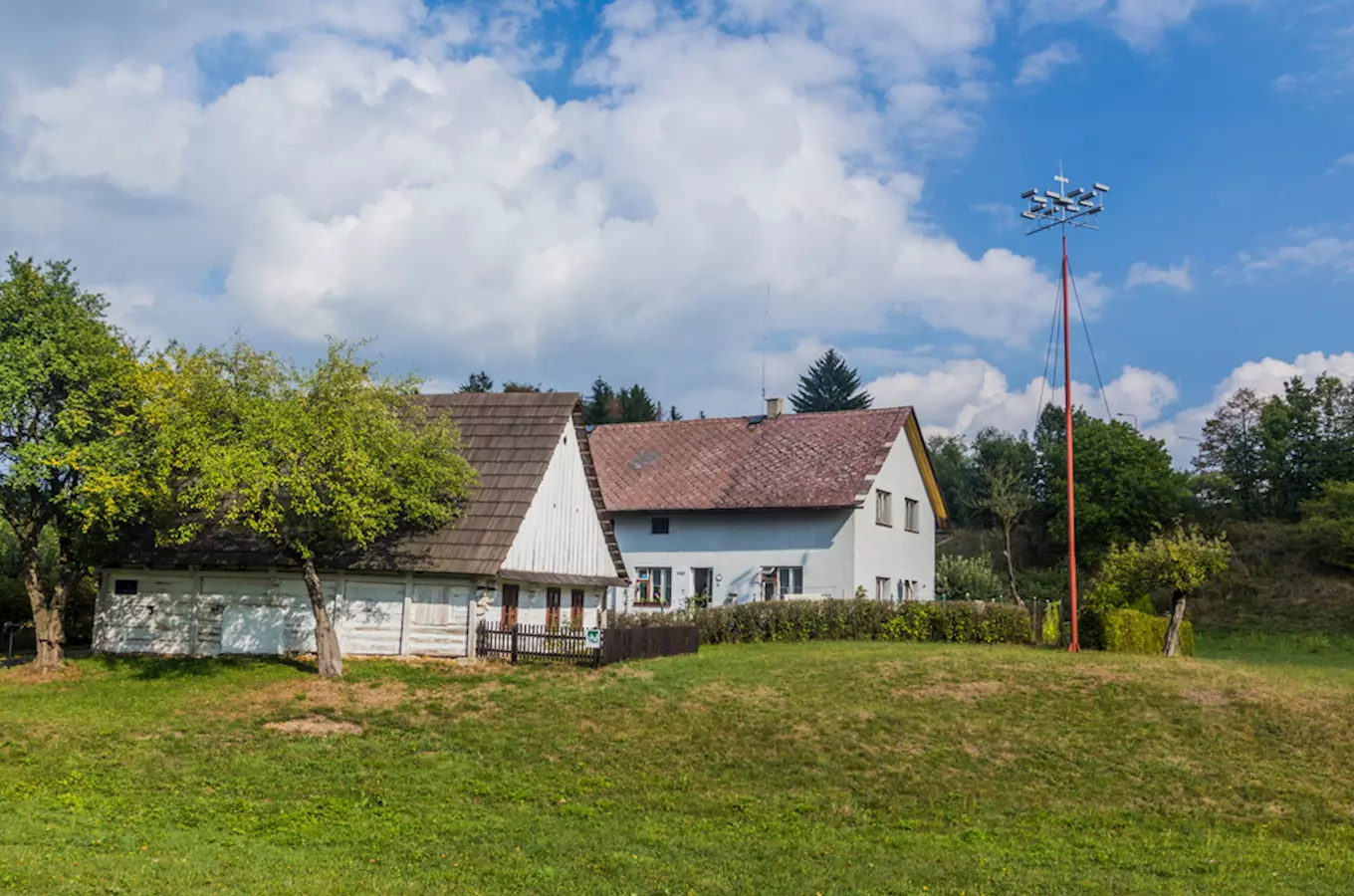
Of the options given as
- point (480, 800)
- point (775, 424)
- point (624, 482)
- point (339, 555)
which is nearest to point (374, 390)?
point (339, 555)

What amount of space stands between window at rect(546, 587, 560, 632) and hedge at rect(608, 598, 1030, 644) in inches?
102

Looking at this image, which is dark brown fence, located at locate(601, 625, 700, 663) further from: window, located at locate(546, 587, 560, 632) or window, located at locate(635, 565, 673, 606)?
window, located at locate(635, 565, 673, 606)

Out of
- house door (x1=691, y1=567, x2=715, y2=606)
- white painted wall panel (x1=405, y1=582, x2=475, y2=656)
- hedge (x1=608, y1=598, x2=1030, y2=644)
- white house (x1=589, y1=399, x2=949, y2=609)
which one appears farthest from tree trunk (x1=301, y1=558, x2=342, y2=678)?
house door (x1=691, y1=567, x2=715, y2=606)

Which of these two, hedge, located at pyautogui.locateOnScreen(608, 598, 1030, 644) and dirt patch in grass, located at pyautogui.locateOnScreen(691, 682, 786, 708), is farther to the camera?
hedge, located at pyautogui.locateOnScreen(608, 598, 1030, 644)

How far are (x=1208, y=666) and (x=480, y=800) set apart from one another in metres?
18.1

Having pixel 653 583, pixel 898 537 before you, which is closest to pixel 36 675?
pixel 653 583

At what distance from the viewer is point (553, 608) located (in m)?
31.3

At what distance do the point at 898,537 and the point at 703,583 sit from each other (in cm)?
788

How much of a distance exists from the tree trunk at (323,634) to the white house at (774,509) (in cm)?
1419

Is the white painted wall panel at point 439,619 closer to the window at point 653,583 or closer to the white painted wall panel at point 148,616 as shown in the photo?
the white painted wall panel at point 148,616

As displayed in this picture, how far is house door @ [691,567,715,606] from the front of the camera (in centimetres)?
4056

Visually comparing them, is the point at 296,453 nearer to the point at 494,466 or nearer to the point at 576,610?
the point at 494,466

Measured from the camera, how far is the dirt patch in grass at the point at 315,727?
20.4 metres

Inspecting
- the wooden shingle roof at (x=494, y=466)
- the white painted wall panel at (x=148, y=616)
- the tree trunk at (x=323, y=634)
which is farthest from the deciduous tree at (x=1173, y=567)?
the white painted wall panel at (x=148, y=616)
